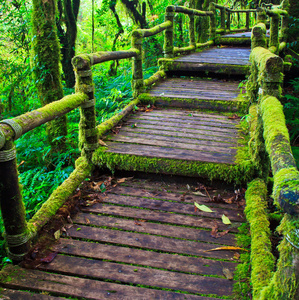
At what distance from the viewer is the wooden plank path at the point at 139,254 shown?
196 centimetres

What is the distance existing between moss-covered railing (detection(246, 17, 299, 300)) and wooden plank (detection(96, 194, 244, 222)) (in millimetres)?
171

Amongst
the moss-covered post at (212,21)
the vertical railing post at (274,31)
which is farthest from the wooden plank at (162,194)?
the moss-covered post at (212,21)

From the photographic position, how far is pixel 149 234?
2508 mm

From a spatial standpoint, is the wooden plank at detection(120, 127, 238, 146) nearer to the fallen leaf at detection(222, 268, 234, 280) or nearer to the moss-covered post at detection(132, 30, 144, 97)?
the moss-covered post at detection(132, 30, 144, 97)

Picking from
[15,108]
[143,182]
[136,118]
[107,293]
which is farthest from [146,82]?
[15,108]

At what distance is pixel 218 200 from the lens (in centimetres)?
294

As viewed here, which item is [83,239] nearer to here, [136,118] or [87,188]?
[87,188]

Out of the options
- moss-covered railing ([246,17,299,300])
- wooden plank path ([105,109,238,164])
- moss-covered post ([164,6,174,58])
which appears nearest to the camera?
moss-covered railing ([246,17,299,300])

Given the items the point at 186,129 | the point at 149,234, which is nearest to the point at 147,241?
the point at 149,234

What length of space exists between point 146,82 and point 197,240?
3.82m

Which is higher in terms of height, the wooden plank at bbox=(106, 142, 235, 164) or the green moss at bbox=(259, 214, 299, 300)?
the green moss at bbox=(259, 214, 299, 300)

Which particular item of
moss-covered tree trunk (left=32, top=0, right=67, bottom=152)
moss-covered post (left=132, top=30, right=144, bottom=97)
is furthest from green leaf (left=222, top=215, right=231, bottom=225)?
moss-covered tree trunk (left=32, top=0, right=67, bottom=152)

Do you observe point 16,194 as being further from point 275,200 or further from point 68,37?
point 68,37

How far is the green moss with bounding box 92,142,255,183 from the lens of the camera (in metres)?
3.06
